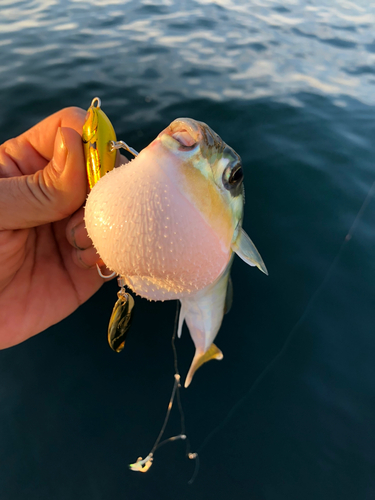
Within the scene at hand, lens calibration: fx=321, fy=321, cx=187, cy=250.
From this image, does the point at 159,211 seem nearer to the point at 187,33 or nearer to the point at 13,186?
the point at 13,186

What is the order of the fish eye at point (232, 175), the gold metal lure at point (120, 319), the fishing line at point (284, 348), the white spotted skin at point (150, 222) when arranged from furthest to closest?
the fishing line at point (284, 348) → the gold metal lure at point (120, 319) → the fish eye at point (232, 175) → the white spotted skin at point (150, 222)

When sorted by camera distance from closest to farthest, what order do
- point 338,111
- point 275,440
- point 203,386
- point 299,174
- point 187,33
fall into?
point 275,440
point 203,386
point 299,174
point 338,111
point 187,33

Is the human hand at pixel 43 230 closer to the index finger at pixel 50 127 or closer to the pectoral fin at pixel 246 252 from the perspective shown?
the index finger at pixel 50 127

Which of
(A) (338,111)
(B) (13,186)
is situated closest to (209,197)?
(B) (13,186)

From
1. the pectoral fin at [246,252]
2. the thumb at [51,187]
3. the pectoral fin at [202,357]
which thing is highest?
the thumb at [51,187]

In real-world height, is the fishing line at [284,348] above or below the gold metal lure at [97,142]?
below

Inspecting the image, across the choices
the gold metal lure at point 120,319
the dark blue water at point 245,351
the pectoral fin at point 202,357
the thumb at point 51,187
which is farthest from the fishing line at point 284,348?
the thumb at point 51,187

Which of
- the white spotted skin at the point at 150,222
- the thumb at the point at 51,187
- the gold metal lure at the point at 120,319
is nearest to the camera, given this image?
the white spotted skin at the point at 150,222
